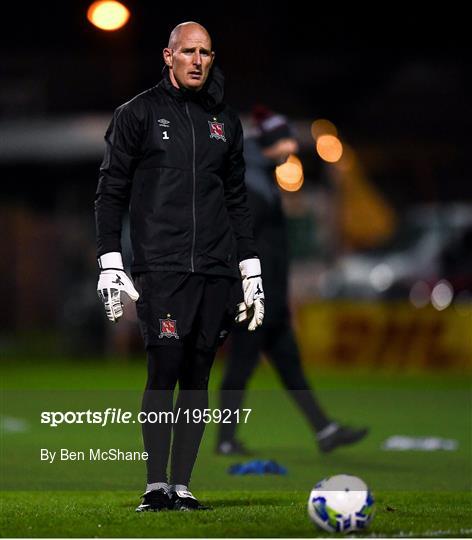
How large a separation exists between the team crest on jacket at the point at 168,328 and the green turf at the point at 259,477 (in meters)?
0.86

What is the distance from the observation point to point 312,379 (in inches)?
703

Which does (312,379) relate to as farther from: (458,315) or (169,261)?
Answer: (169,261)

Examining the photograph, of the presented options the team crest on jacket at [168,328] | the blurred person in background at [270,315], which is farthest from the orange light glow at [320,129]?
the team crest on jacket at [168,328]

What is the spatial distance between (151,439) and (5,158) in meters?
A: 21.9

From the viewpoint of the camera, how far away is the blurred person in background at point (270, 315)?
10.3 meters

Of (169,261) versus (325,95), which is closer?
(169,261)

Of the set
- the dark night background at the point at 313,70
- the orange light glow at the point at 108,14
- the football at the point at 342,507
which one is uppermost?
the dark night background at the point at 313,70

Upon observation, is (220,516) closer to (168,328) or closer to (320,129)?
(168,328)

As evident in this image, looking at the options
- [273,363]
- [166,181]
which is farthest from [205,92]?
[273,363]

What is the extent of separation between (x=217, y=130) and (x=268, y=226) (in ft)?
10.4

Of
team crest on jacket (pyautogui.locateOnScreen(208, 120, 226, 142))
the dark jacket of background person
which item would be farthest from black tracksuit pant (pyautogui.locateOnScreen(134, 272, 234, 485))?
the dark jacket of background person

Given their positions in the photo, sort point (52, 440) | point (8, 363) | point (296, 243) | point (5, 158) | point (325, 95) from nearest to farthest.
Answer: point (52, 440)
point (8, 363)
point (296, 243)
point (5, 158)
point (325, 95)

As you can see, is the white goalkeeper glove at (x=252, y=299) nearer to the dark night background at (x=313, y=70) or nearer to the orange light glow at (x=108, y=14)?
the orange light glow at (x=108, y=14)

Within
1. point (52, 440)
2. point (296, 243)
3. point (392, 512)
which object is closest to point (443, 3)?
point (296, 243)
